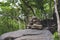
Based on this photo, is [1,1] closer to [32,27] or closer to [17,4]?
[17,4]

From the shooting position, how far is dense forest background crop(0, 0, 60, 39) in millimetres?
8322

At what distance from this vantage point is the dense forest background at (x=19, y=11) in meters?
8.32

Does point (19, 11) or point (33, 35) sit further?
point (19, 11)

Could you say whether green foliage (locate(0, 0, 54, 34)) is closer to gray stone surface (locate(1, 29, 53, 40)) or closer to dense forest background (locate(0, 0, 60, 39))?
dense forest background (locate(0, 0, 60, 39))

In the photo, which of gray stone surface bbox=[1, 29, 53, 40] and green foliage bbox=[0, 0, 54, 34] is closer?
gray stone surface bbox=[1, 29, 53, 40]

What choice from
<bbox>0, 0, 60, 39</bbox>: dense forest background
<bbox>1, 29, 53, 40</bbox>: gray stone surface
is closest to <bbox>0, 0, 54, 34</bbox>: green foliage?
<bbox>0, 0, 60, 39</bbox>: dense forest background

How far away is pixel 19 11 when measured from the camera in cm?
932

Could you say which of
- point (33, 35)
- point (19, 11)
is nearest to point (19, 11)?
point (19, 11)

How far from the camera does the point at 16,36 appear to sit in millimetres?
5129

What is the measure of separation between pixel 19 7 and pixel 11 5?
0.42 metres

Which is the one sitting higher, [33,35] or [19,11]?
[19,11]

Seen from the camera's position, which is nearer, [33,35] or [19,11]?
[33,35]

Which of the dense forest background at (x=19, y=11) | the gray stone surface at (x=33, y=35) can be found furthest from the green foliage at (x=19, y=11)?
the gray stone surface at (x=33, y=35)

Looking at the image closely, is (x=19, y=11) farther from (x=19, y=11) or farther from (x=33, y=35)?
(x=33, y=35)
